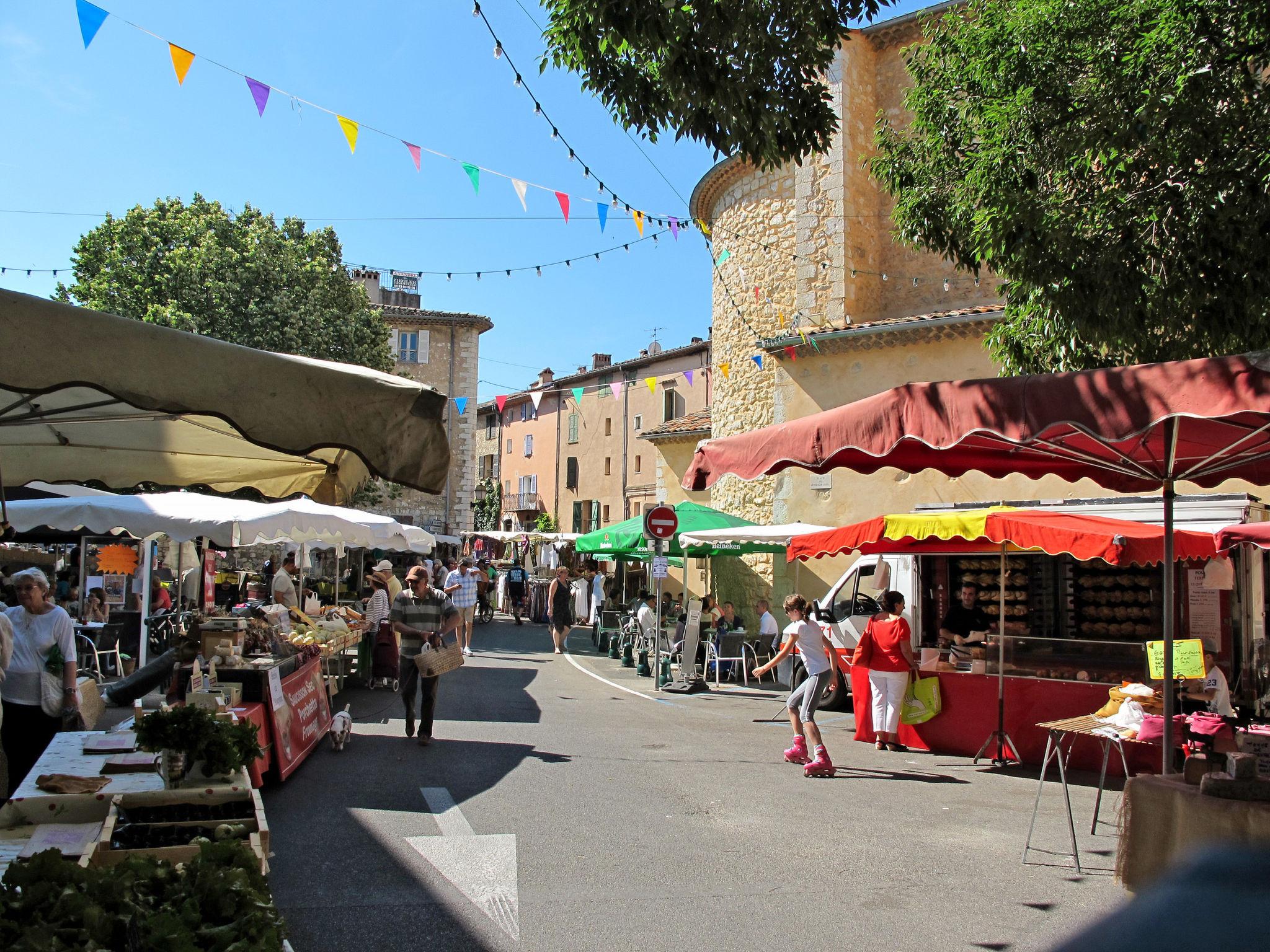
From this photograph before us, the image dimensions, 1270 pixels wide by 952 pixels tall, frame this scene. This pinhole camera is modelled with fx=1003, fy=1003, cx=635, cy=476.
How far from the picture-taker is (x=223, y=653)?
8.71m

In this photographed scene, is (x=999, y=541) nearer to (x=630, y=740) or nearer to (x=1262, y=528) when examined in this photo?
(x=1262, y=528)

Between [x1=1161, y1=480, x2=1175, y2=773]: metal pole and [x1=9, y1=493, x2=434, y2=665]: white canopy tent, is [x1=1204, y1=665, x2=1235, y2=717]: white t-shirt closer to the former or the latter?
[x1=1161, y1=480, x2=1175, y2=773]: metal pole

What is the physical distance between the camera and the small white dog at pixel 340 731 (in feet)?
31.5

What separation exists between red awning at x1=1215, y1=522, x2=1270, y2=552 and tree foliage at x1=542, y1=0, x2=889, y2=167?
5.60 metres

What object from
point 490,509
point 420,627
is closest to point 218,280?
point 420,627

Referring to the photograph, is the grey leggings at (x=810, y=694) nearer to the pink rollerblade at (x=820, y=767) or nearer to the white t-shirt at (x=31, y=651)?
the pink rollerblade at (x=820, y=767)

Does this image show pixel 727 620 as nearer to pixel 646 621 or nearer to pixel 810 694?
pixel 646 621

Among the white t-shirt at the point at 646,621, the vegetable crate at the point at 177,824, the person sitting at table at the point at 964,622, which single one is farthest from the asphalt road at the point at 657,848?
the white t-shirt at the point at 646,621

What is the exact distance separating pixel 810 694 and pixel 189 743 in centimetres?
577

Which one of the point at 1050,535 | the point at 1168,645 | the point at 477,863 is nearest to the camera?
the point at 1168,645

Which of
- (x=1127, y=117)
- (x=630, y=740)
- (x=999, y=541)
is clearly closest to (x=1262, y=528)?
(x=999, y=541)

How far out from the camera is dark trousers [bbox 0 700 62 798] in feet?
23.5

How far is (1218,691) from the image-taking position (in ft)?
31.5

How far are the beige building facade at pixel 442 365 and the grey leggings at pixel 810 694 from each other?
117ft
